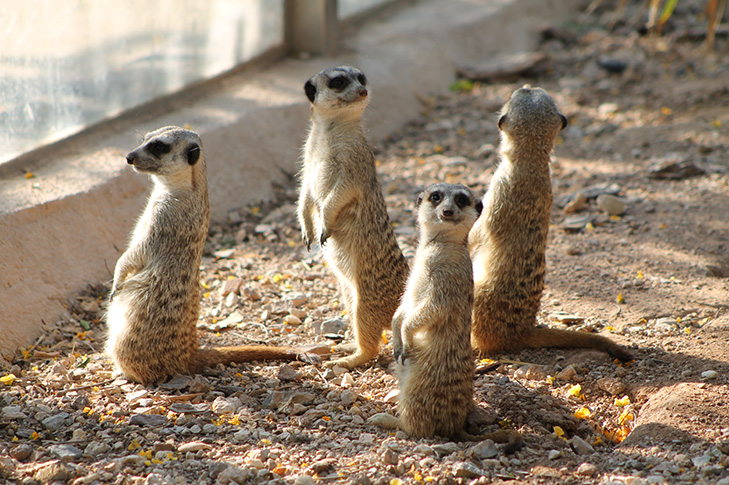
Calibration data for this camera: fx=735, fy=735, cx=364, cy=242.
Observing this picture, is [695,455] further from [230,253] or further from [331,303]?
[230,253]

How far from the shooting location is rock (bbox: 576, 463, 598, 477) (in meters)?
2.66

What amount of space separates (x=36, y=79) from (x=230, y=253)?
161cm

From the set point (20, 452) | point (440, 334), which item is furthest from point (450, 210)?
point (20, 452)

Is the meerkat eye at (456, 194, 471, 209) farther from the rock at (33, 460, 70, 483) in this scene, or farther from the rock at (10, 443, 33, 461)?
the rock at (10, 443, 33, 461)

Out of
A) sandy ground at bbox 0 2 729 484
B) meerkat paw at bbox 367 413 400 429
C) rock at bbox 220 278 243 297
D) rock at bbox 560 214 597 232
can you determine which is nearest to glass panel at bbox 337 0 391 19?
sandy ground at bbox 0 2 729 484

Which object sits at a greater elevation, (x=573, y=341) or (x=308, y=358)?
(x=573, y=341)

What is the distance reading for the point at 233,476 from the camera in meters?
2.58

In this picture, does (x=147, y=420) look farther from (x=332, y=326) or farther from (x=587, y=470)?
(x=587, y=470)

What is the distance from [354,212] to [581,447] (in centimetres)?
152

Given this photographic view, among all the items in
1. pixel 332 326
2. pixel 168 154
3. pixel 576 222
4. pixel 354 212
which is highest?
pixel 168 154

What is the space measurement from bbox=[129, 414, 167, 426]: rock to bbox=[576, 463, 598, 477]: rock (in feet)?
5.37

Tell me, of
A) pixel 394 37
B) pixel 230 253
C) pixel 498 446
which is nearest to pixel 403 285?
pixel 498 446

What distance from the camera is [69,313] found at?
12.8ft

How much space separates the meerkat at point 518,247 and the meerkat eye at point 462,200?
67 centimetres
